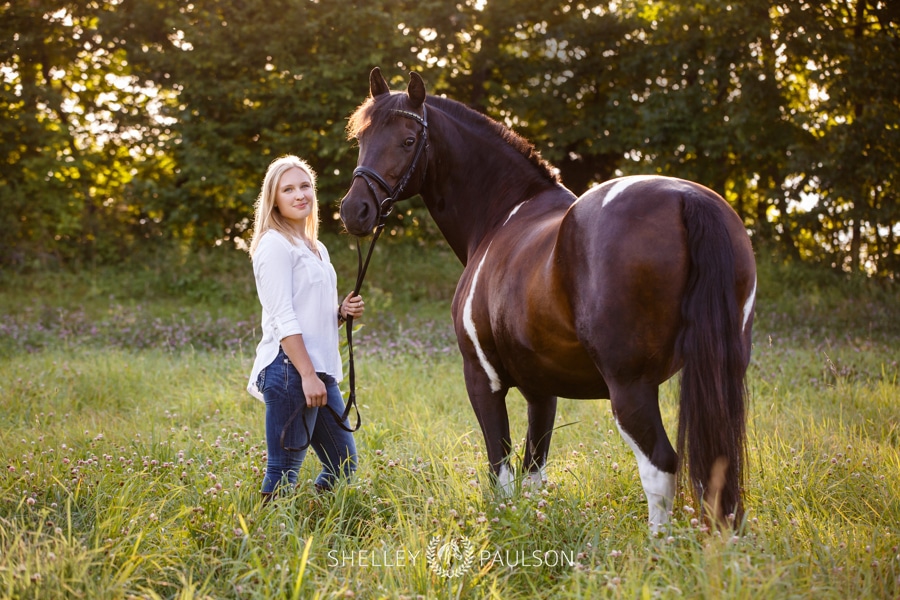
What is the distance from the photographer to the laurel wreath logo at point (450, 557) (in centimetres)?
229

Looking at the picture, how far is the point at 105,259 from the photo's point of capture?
13.3 metres

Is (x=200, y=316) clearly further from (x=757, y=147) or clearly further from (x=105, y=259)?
(x=757, y=147)

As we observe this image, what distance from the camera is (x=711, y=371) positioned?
2.26m

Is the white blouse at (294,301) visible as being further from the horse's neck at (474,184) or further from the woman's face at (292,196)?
the horse's neck at (474,184)

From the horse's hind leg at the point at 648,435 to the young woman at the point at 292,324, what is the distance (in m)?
1.27

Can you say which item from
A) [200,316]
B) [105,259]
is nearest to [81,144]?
[105,259]

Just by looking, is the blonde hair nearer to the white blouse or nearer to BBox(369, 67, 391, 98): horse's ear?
the white blouse

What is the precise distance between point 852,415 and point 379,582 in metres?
3.72

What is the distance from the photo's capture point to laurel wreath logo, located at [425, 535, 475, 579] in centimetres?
229

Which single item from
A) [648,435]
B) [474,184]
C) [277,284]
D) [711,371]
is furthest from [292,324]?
[711,371]

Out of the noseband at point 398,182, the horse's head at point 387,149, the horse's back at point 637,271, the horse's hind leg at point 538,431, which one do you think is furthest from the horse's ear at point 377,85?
the horse's hind leg at point 538,431

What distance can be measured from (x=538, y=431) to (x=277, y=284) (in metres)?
1.40

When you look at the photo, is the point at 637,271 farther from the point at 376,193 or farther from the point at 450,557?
the point at 376,193

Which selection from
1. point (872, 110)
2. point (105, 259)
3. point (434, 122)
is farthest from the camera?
point (105, 259)
